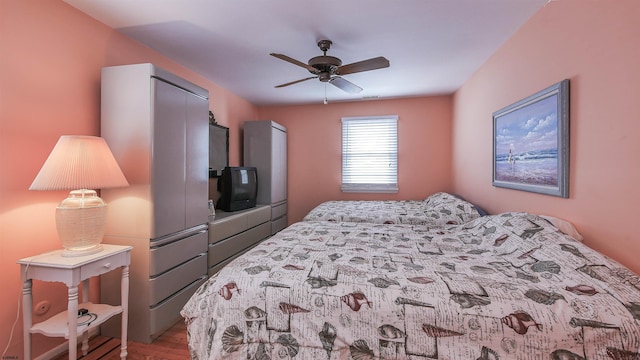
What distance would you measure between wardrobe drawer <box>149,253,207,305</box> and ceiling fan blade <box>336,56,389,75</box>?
7.12 feet

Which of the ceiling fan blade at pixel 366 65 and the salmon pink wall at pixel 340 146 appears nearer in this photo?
the ceiling fan blade at pixel 366 65

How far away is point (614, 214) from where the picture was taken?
134 centimetres

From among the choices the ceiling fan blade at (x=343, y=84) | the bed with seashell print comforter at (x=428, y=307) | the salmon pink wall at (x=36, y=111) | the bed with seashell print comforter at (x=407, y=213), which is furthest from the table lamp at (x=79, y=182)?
the ceiling fan blade at (x=343, y=84)

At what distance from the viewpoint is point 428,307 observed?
112cm

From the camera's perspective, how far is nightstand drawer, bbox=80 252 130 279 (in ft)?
4.93

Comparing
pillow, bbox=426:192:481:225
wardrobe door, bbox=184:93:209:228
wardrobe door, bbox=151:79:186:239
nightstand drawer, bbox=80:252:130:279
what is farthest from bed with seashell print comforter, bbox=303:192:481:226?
nightstand drawer, bbox=80:252:130:279

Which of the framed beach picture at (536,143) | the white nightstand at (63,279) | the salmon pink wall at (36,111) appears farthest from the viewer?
the framed beach picture at (536,143)

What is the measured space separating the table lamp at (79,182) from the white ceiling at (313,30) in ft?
3.59

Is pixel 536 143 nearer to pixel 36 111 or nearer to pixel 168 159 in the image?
pixel 168 159

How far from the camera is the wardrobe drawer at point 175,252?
6.28ft

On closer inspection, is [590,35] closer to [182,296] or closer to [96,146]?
[96,146]

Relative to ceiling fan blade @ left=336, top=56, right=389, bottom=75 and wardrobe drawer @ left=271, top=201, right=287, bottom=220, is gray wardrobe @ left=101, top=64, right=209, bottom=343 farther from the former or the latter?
wardrobe drawer @ left=271, top=201, right=287, bottom=220

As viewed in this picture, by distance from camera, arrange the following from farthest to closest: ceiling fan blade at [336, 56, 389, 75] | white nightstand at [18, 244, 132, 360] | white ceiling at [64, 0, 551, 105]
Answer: ceiling fan blade at [336, 56, 389, 75] < white ceiling at [64, 0, 551, 105] < white nightstand at [18, 244, 132, 360]

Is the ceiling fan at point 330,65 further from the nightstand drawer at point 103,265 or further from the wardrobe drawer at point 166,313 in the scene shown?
the wardrobe drawer at point 166,313
